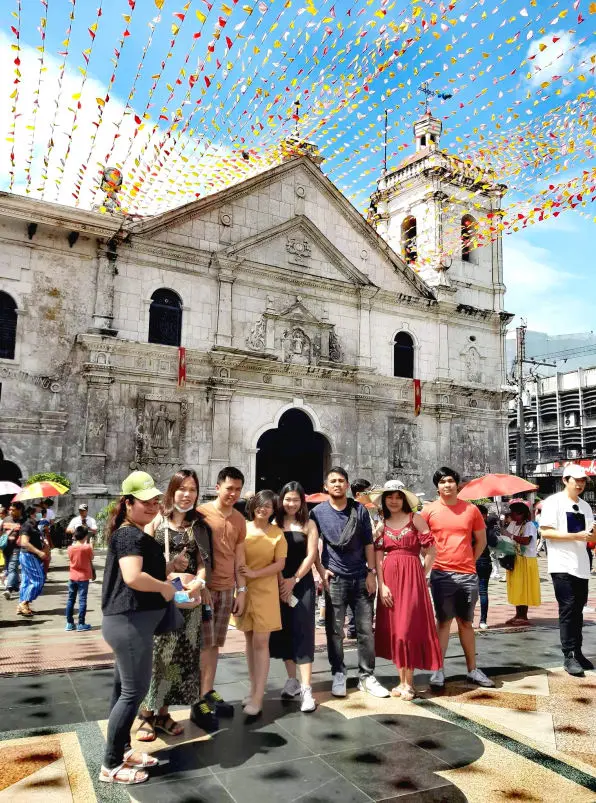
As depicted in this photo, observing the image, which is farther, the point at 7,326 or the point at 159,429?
the point at 159,429

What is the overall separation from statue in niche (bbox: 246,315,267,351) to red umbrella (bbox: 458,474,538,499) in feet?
37.2

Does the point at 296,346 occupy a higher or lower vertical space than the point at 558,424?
higher

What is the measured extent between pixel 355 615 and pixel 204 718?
163cm

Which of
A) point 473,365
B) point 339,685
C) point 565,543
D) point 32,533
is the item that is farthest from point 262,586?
point 473,365

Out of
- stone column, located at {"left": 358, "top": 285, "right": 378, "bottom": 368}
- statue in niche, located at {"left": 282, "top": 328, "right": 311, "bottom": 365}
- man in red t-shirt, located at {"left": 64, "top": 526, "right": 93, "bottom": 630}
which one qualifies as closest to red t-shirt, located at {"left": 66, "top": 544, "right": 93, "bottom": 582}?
man in red t-shirt, located at {"left": 64, "top": 526, "right": 93, "bottom": 630}

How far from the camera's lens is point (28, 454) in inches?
637

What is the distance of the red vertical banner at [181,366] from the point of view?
18062 millimetres

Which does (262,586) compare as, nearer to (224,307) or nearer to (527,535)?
(527,535)

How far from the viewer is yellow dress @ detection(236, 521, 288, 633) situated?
4949 millimetres

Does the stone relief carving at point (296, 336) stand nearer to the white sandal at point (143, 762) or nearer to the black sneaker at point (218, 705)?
the black sneaker at point (218, 705)

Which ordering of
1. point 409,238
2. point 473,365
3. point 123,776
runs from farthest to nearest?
point 409,238
point 473,365
point 123,776

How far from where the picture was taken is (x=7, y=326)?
16.5 m

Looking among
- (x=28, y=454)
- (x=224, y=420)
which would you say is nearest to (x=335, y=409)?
(x=224, y=420)

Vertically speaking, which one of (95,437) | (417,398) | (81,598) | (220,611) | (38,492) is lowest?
(81,598)
